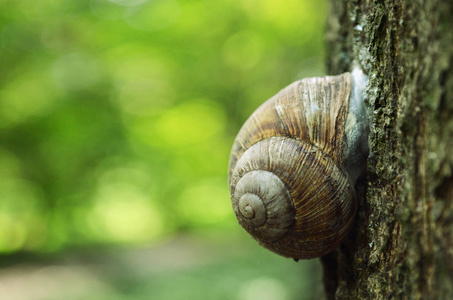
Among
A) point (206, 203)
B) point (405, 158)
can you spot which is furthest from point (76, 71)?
point (405, 158)

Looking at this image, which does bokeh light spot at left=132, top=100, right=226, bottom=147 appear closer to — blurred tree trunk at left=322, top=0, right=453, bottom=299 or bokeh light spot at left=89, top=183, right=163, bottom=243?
bokeh light spot at left=89, top=183, right=163, bottom=243

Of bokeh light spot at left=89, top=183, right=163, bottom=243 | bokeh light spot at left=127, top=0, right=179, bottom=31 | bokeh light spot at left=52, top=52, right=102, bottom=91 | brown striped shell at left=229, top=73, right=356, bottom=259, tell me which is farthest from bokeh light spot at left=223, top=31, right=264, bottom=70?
brown striped shell at left=229, top=73, right=356, bottom=259

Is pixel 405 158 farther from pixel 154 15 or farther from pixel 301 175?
pixel 154 15

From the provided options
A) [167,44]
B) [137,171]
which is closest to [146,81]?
[167,44]

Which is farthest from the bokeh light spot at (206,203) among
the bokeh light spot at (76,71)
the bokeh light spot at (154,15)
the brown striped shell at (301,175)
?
the brown striped shell at (301,175)

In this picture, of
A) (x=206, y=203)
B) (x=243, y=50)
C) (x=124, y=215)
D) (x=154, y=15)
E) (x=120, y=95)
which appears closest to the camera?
(x=154, y=15)

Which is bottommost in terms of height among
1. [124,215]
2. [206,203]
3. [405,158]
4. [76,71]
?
[405,158]
